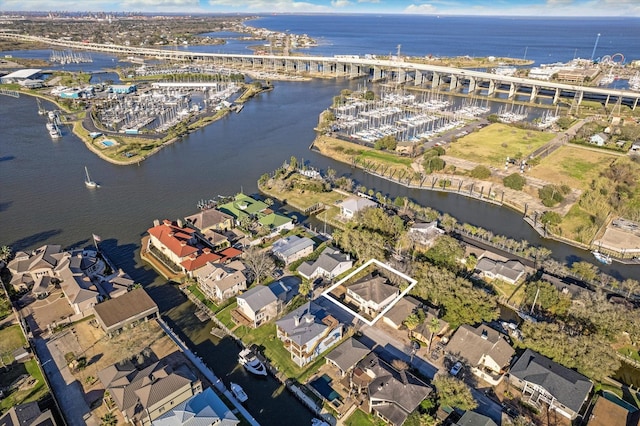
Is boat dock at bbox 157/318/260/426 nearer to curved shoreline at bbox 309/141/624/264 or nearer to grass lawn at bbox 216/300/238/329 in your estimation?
grass lawn at bbox 216/300/238/329

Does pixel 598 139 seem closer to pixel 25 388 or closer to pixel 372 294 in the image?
pixel 372 294

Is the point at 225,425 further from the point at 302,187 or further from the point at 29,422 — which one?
the point at 302,187

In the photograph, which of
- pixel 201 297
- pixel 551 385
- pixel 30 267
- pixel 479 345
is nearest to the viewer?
pixel 551 385

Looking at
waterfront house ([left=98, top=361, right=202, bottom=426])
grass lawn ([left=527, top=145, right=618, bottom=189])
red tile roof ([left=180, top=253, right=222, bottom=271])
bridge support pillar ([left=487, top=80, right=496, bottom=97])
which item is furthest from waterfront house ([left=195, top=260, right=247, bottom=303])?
bridge support pillar ([left=487, top=80, right=496, bottom=97])

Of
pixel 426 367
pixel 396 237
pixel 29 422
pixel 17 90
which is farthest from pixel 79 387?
pixel 17 90

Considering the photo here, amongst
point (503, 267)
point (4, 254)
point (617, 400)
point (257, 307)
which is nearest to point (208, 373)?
point (257, 307)

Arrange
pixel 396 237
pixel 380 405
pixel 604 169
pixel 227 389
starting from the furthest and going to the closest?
1. pixel 604 169
2. pixel 396 237
3. pixel 227 389
4. pixel 380 405

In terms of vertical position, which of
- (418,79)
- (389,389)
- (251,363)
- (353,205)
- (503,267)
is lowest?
(251,363)
